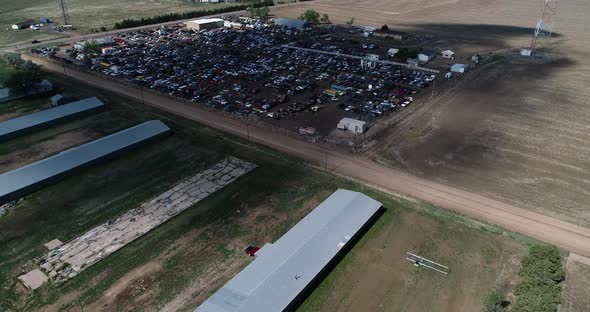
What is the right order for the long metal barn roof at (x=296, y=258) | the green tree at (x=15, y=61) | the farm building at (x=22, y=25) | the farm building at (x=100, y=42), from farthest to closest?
the farm building at (x=22, y=25)
the farm building at (x=100, y=42)
the green tree at (x=15, y=61)
the long metal barn roof at (x=296, y=258)

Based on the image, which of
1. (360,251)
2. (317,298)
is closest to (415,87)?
(360,251)

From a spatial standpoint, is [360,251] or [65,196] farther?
[65,196]

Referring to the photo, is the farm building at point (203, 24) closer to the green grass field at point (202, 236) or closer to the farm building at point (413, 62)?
the farm building at point (413, 62)

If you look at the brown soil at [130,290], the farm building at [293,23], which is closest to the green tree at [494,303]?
the brown soil at [130,290]

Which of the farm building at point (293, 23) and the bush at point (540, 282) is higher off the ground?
the farm building at point (293, 23)

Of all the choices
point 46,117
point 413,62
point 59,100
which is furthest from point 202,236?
point 413,62

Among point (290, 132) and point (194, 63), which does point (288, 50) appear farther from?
point (290, 132)
